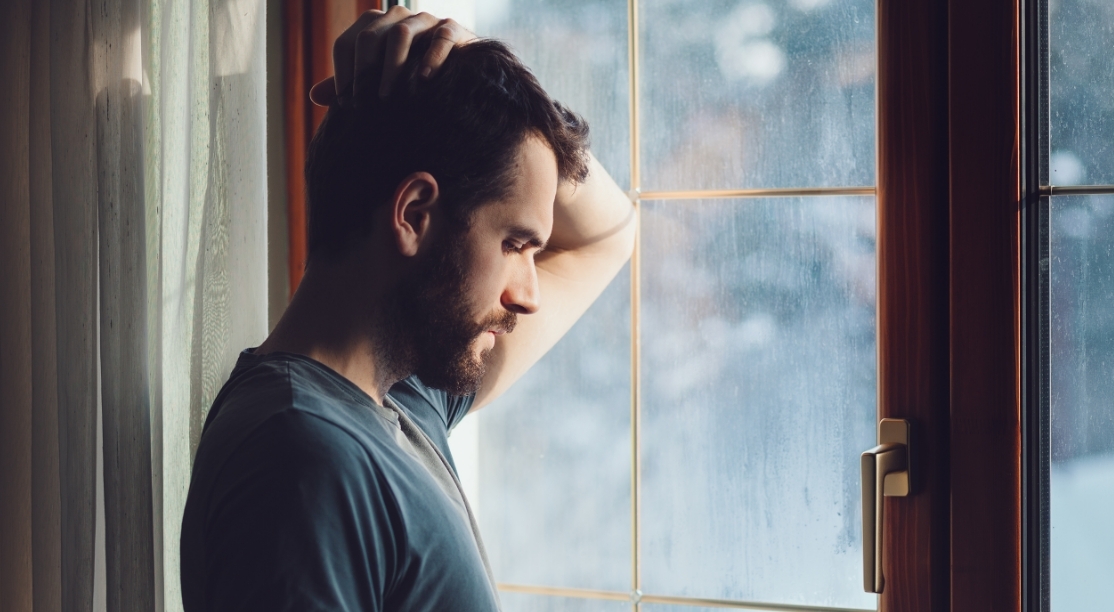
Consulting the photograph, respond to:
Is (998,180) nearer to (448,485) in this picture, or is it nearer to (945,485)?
(945,485)

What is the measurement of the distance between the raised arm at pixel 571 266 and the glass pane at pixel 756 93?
91mm

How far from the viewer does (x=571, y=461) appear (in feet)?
3.84

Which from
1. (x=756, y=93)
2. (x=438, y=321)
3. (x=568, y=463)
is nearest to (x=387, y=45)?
(x=438, y=321)

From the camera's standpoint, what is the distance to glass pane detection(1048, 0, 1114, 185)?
97 cm

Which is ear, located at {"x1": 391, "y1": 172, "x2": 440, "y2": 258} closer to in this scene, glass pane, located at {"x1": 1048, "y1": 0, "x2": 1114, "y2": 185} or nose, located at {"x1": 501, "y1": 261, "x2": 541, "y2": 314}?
nose, located at {"x1": 501, "y1": 261, "x2": 541, "y2": 314}

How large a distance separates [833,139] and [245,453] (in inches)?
32.0

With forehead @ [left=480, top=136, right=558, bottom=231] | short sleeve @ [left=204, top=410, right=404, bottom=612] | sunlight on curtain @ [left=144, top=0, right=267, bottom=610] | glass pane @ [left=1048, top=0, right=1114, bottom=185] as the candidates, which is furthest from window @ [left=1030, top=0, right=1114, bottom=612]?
sunlight on curtain @ [left=144, top=0, right=267, bottom=610]

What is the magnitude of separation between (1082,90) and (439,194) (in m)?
0.78

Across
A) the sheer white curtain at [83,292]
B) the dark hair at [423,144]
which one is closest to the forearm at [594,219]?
the dark hair at [423,144]

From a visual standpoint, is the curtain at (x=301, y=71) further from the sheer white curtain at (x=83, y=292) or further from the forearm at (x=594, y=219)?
the forearm at (x=594, y=219)

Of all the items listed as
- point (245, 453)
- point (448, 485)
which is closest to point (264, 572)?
point (245, 453)

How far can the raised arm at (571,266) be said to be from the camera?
102cm

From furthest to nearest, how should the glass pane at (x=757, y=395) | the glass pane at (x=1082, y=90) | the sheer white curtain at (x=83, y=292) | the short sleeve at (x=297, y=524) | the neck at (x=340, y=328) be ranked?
the glass pane at (x=757, y=395) < the glass pane at (x=1082, y=90) < the sheer white curtain at (x=83, y=292) < the neck at (x=340, y=328) < the short sleeve at (x=297, y=524)

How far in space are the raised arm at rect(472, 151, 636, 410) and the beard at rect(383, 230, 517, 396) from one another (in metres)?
0.21
